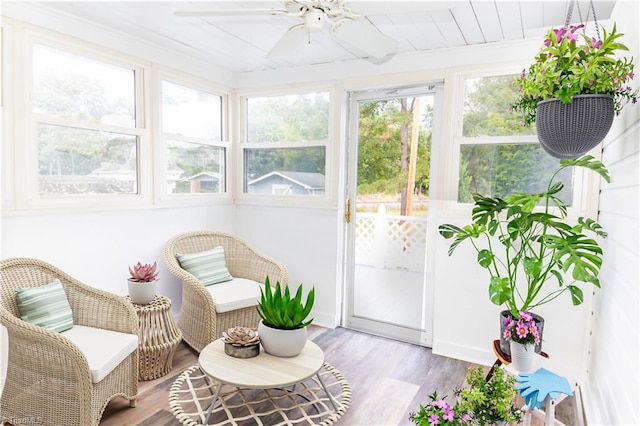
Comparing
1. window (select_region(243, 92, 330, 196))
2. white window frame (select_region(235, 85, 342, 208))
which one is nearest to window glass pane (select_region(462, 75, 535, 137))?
white window frame (select_region(235, 85, 342, 208))

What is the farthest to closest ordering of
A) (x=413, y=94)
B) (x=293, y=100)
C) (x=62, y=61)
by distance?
(x=293, y=100) → (x=413, y=94) → (x=62, y=61)

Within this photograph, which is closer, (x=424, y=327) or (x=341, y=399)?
(x=341, y=399)

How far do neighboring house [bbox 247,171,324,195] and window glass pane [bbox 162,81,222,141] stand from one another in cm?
62

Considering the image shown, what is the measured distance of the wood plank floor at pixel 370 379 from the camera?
2371 mm

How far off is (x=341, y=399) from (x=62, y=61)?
292 centimetres

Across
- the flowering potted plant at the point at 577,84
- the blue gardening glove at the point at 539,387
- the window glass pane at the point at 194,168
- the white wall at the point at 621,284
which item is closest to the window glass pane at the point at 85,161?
the window glass pane at the point at 194,168

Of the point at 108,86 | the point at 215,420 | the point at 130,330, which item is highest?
the point at 108,86

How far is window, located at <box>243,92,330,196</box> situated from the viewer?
12.7 ft

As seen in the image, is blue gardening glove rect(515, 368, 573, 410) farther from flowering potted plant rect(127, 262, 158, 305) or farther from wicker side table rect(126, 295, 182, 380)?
flowering potted plant rect(127, 262, 158, 305)

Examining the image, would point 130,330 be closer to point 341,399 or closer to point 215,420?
point 215,420

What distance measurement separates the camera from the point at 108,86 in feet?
10.2

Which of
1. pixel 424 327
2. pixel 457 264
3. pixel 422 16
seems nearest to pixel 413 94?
pixel 422 16

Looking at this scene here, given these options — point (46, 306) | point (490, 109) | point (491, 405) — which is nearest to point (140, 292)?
point (46, 306)

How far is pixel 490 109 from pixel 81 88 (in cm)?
300
